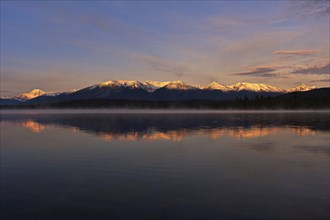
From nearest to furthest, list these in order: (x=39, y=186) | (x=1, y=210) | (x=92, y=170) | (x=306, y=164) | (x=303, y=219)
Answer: (x=303, y=219), (x=1, y=210), (x=39, y=186), (x=92, y=170), (x=306, y=164)

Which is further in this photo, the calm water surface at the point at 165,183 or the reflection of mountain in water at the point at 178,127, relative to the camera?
the reflection of mountain in water at the point at 178,127

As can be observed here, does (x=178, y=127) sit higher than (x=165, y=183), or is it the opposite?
(x=178, y=127)

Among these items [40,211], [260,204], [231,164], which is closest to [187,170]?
[231,164]

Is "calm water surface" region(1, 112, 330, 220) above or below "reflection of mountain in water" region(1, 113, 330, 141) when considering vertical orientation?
below

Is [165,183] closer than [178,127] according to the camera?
Yes

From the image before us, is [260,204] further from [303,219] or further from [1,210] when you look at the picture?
[1,210]

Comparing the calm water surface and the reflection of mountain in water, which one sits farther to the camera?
the reflection of mountain in water

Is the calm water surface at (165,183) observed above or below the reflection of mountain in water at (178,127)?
below

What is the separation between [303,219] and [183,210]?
181 inches

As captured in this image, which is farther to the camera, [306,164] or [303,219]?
[306,164]

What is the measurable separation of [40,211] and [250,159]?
16.5 m

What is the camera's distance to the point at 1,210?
41.8 feet

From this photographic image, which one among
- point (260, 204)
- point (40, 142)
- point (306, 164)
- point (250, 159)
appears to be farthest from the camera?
point (40, 142)

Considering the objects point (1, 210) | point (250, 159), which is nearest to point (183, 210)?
point (1, 210)
